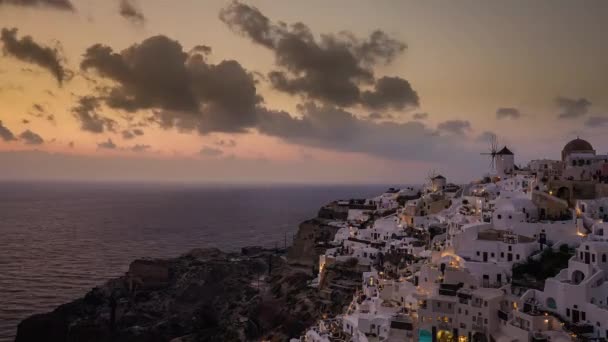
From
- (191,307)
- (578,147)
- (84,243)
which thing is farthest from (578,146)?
(84,243)

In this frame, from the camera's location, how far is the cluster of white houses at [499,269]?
3453 centimetres

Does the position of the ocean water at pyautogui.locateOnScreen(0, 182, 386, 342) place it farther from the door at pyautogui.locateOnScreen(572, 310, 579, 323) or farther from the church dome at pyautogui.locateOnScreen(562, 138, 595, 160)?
the church dome at pyautogui.locateOnScreen(562, 138, 595, 160)

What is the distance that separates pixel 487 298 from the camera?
3631cm

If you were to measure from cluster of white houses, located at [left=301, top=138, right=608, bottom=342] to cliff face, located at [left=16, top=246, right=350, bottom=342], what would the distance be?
7937mm

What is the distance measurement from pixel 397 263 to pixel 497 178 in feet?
89.7

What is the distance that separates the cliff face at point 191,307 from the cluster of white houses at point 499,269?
7.94 m

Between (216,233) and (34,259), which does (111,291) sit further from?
(216,233)

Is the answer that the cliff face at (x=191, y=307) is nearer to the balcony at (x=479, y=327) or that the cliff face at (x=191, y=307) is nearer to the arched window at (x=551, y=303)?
the balcony at (x=479, y=327)

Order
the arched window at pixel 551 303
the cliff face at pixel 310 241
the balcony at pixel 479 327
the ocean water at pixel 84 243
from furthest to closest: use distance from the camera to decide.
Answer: the cliff face at pixel 310 241, the ocean water at pixel 84 243, the balcony at pixel 479 327, the arched window at pixel 551 303

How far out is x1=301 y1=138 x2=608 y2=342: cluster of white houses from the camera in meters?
34.5

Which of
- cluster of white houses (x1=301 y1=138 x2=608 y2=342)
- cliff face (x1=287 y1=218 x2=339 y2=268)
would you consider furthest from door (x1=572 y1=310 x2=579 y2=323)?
cliff face (x1=287 y1=218 x2=339 y2=268)

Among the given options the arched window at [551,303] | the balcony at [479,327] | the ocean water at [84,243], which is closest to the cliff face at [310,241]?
the ocean water at [84,243]

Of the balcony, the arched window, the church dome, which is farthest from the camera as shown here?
the church dome

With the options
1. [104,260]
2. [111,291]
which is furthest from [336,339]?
[104,260]
